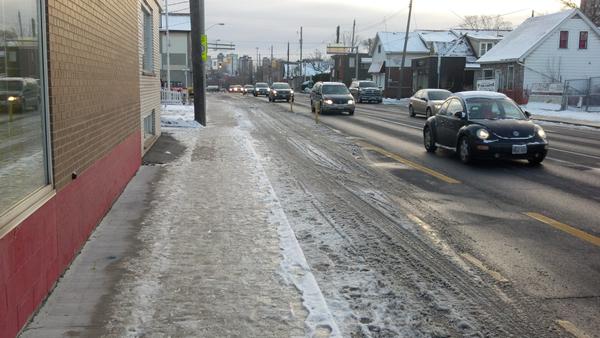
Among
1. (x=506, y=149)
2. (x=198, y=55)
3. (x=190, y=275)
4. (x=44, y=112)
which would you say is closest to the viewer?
(x=44, y=112)

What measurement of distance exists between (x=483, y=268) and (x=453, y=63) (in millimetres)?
56048

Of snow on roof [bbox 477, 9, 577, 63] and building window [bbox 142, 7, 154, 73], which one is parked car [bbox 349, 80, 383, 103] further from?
building window [bbox 142, 7, 154, 73]

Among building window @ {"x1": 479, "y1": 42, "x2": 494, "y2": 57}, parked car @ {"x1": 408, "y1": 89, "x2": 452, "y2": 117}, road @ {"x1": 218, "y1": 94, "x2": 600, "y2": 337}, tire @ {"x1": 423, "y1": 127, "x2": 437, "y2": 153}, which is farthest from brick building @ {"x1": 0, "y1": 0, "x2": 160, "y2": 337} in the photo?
building window @ {"x1": 479, "y1": 42, "x2": 494, "y2": 57}

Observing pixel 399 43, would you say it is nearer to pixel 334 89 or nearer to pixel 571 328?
pixel 334 89

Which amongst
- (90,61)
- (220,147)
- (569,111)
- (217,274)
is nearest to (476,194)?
(217,274)

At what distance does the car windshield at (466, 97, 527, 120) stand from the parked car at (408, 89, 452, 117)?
1346cm

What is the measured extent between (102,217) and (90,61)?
1.84m

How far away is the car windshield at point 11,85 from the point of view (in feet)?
12.6

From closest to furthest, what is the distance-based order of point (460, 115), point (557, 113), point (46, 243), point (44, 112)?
point (46, 243)
point (44, 112)
point (460, 115)
point (557, 113)

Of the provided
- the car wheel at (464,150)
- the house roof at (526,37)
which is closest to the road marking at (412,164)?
the car wheel at (464,150)

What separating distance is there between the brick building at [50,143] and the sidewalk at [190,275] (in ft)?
0.91

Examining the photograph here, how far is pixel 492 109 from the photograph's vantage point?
12.6 meters

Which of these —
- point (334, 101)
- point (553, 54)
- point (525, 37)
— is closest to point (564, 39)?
point (553, 54)

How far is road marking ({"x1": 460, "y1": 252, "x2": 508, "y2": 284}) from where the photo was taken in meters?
5.13
